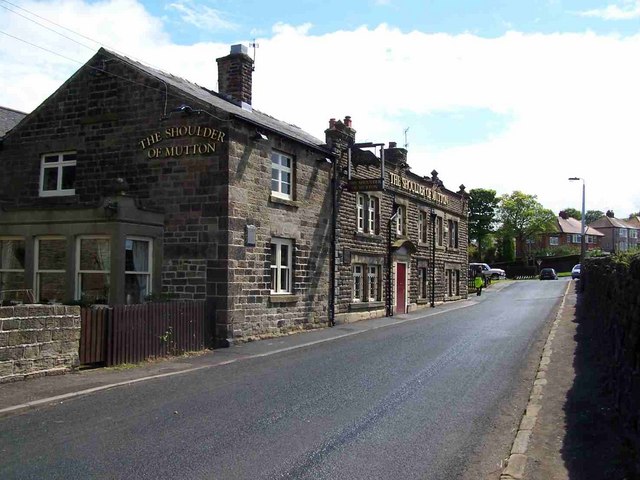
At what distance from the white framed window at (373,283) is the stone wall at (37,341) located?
15.4 m

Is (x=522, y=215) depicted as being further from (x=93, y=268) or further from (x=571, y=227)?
(x=93, y=268)

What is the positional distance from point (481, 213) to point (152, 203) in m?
74.4

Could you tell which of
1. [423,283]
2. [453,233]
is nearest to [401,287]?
[423,283]

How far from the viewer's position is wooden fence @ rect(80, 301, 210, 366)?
11.6 m

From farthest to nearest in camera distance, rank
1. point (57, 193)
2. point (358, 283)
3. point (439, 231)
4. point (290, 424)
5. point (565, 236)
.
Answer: point (565, 236)
point (439, 231)
point (358, 283)
point (57, 193)
point (290, 424)

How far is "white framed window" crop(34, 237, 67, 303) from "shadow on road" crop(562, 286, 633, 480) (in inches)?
501

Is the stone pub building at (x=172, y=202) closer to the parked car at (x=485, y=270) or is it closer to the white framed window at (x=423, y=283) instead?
the white framed window at (x=423, y=283)

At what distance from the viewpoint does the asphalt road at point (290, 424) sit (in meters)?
5.85

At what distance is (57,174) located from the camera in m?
18.8

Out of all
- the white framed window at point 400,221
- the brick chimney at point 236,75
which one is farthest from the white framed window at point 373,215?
the brick chimney at point 236,75

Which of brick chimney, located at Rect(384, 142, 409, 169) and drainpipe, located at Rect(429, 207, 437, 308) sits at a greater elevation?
brick chimney, located at Rect(384, 142, 409, 169)

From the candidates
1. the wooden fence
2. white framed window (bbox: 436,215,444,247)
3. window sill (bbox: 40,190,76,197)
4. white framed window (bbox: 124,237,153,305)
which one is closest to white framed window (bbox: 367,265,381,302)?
white framed window (bbox: 436,215,444,247)

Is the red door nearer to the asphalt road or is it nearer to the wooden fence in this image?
the wooden fence

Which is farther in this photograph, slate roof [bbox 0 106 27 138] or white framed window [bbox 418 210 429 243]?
white framed window [bbox 418 210 429 243]
